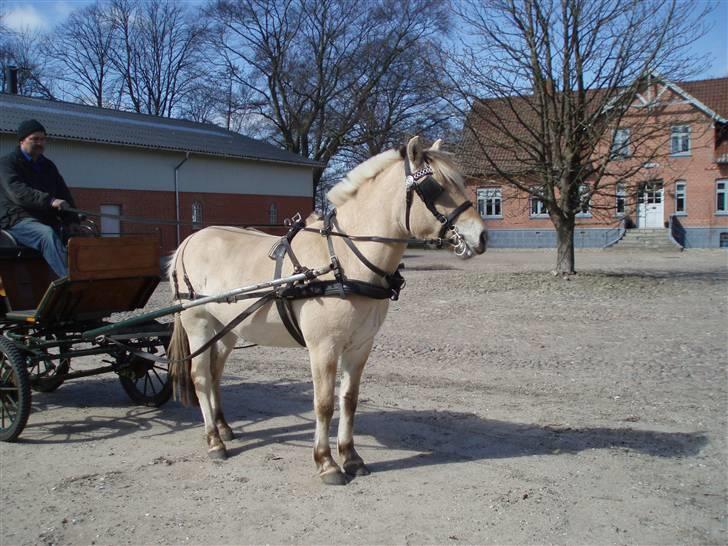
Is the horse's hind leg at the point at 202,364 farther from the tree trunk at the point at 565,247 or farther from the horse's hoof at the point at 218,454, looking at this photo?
the tree trunk at the point at 565,247

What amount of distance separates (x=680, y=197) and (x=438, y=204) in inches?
1429

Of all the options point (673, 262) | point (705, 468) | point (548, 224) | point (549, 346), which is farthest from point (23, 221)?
point (548, 224)

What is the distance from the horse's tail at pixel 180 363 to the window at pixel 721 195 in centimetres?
3632

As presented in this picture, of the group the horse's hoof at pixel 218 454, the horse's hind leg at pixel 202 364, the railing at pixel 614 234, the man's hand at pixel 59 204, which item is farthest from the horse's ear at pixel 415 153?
the railing at pixel 614 234

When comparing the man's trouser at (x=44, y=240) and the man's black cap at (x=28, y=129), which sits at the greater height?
the man's black cap at (x=28, y=129)

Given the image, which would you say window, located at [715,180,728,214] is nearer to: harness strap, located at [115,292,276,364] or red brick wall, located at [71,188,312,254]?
red brick wall, located at [71,188,312,254]

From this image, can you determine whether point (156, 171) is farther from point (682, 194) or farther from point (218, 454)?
point (682, 194)

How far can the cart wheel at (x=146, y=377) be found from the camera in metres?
6.16

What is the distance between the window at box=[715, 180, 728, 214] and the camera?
34.6m

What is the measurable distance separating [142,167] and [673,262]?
867 inches

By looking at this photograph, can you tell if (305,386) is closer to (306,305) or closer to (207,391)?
(207,391)

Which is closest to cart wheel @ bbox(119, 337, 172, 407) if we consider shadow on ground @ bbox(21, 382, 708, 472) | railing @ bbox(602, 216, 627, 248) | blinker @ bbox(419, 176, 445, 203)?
shadow on ground @ bbox(21, 382, 708, 472)

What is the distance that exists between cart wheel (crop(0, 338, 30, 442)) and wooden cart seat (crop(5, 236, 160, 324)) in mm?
411

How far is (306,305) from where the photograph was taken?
176 inches
